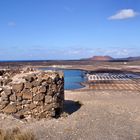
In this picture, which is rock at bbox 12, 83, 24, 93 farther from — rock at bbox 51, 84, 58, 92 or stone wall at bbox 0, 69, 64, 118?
rock at bbox 51, 84, 58, 92

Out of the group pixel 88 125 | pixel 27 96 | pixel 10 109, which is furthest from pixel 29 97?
pixel 88 125

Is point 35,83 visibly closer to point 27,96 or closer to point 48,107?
point 27,96

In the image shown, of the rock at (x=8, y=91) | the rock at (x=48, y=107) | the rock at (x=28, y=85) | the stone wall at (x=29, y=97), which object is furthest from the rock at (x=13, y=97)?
the rock at (x=48, y=107)

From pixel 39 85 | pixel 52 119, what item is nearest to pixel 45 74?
pixel 39 85

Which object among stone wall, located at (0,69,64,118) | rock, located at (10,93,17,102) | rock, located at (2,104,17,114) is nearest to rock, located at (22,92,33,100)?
stone wall, located at (0,69,64,118)

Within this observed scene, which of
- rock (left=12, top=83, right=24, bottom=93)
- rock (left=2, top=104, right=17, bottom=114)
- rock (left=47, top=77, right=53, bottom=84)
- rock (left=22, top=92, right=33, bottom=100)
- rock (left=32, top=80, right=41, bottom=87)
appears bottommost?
rock (left=2, top=104, right=17, bottom=114)

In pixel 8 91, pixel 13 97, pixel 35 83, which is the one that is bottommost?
pixel 13 97

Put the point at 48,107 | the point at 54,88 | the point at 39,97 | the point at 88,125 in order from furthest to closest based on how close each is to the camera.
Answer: the point at 54,88
the point at 48,107
the point at 39,97
the point at 88,125

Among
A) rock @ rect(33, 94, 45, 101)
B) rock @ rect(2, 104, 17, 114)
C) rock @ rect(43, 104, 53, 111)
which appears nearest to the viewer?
rock @ rect(2, 104, 17, 114)

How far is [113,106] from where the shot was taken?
632 inches

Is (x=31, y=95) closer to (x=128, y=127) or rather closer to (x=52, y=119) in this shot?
(x=52, y=119)

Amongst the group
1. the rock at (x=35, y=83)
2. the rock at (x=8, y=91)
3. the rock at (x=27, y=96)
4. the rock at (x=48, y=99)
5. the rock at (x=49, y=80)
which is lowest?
the rock at (x=48, y=99)

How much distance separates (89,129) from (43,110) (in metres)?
2.16

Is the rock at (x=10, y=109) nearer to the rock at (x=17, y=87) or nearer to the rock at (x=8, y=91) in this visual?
the rock at (x=8, y=91)
